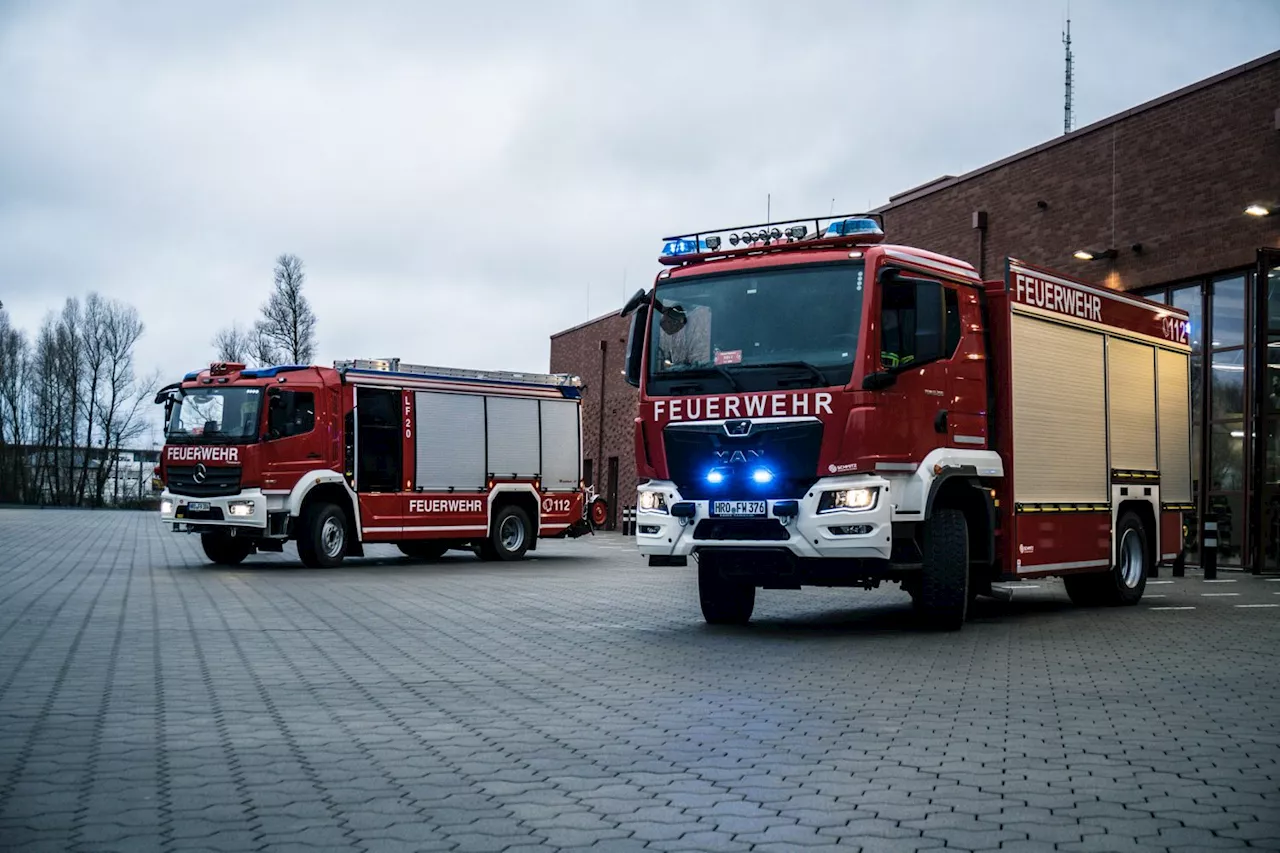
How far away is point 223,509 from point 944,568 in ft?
43.4

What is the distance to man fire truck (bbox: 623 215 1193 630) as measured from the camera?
10.9 metres

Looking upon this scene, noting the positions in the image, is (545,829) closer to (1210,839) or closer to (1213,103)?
(1210,839)

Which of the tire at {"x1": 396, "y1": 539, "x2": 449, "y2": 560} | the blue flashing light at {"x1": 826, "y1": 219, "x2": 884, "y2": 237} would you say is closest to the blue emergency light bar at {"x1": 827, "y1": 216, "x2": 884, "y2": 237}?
the blue flashing light at {"x1": 826, "y1": 219, "x2": 884, "y2": 237}

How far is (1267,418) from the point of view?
22547mm

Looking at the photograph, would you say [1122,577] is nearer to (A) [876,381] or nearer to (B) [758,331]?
(A) [876,381]

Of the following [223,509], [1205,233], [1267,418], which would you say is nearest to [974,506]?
[1267,418]

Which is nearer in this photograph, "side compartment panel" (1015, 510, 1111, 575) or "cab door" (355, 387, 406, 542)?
"side compartment panel" (1015, 510, 1111, 575)

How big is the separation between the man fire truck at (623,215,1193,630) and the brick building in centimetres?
1057

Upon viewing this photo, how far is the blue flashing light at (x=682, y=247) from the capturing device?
12383 mm

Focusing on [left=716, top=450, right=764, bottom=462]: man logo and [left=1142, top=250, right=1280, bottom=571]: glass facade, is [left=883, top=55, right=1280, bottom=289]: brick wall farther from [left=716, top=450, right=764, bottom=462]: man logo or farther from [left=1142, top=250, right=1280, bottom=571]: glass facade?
[left=716, top=450, right=764, bottom=462]: man logo

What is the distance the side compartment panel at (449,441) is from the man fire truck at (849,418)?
11.6 metres

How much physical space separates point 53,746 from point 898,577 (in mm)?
7113

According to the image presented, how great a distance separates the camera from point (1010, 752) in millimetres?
6395

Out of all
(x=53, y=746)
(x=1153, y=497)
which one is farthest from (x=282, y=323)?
(x=53, y=746)
